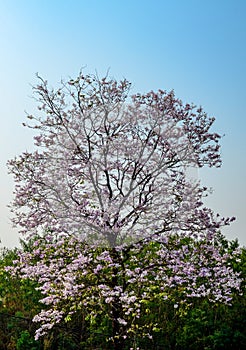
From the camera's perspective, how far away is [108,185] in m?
6.39

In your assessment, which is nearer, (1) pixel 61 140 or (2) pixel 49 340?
(1) pixel 61 140

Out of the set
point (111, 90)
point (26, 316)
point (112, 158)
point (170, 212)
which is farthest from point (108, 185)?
point (26, 316)

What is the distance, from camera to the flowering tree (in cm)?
611

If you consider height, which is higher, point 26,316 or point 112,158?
point 112,158

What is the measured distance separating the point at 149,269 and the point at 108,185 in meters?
1.26

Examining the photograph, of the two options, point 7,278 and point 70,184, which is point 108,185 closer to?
point 70,184

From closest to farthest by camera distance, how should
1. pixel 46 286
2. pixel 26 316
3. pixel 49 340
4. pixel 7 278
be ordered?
pixel 46 286 < pixel 49 340 < pixel 26 316 < pixel 7 278

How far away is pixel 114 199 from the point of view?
624 centimetres

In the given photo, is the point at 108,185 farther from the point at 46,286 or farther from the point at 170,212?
the point at 46,286

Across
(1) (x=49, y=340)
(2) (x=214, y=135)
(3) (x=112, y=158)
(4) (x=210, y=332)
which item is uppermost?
(2) (x=214, y=135)

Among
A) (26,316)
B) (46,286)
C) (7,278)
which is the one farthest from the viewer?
(7,278)

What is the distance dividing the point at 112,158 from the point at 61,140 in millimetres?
766

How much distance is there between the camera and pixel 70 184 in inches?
249

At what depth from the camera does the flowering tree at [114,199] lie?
611cm
